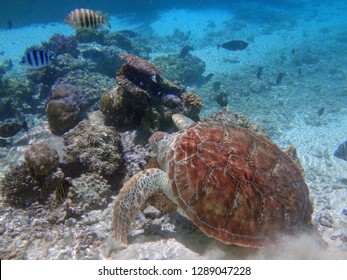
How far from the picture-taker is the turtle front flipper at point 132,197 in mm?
3602

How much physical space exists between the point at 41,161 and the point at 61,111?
2.33m

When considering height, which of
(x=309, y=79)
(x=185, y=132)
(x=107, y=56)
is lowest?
(x=309, y=79)

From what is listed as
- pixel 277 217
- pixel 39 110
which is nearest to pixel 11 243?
pixel 277 217

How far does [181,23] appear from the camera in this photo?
39.1m

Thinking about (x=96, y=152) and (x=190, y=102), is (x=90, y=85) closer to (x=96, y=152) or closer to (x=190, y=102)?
(x=190, y=102)

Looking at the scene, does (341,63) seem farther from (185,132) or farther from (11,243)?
(11,243)

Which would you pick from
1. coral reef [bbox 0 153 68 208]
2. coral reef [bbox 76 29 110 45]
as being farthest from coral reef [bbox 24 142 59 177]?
coral reef [bbox 76 29 110 45]

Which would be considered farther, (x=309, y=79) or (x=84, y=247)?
(x=309, y=79)

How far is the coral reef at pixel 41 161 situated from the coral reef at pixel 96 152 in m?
0.33

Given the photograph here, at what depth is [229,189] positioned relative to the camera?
3391 millimetres

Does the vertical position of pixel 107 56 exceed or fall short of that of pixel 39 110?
it exceeds it

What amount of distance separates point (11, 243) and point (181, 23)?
41522mm

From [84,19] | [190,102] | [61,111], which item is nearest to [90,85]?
[61,111]

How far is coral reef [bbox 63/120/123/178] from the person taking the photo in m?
4.88
